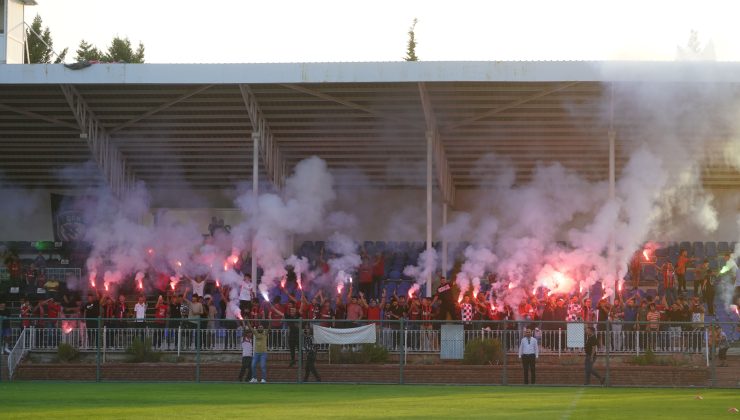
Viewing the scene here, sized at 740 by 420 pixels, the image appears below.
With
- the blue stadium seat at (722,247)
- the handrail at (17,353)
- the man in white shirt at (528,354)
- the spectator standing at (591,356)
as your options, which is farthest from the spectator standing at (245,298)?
the blue stadium seat at (722,247)

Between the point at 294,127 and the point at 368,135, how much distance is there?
2.07m

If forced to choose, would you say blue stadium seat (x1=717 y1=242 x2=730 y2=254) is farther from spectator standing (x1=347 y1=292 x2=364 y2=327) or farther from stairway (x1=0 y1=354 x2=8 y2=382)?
stairway (x1=0 y1=354 x2=8 y2=382)

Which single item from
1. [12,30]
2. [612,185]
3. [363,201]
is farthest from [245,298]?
[12,30]

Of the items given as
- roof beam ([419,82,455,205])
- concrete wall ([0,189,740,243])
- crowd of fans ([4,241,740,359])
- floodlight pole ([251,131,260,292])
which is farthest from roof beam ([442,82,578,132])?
floodlight pole ([251,131,260,292])

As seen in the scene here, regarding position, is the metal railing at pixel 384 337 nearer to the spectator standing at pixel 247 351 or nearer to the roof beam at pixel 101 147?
the spectator standing at pixel 247 351

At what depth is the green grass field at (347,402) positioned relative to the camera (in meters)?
17.4

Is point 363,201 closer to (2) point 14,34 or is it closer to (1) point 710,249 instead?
(1) point 710,249

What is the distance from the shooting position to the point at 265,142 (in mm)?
35062

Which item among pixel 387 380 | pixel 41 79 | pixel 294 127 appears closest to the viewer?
pixel 387 380

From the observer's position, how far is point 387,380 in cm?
2608

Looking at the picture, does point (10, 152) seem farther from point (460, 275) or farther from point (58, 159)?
point (460, 275)

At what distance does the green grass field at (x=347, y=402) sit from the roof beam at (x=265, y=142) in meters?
10.2

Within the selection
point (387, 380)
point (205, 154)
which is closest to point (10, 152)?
point (205, 154)

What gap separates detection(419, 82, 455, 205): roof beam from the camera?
32.5 m
